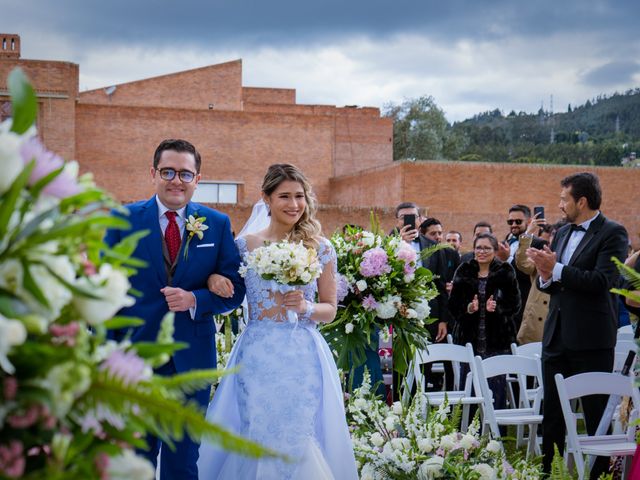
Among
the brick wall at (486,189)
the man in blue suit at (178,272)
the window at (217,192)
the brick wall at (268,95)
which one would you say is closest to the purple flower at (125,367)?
the man in blue suit at (178,272)

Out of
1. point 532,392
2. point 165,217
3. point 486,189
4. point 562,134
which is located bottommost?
point 532,392

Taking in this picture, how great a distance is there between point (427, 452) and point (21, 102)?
3904 mm

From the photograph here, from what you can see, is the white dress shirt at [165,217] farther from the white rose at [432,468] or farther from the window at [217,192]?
the window at [217,192]

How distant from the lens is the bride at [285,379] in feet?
16.7

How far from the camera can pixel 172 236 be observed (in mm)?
5012

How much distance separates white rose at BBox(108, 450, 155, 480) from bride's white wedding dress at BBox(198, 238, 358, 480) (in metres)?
3.53

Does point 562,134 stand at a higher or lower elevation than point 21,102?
higher

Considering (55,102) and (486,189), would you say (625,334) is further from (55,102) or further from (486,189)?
(55,102)

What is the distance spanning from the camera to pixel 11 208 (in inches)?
56.6

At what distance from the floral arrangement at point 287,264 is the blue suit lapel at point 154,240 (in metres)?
0.57

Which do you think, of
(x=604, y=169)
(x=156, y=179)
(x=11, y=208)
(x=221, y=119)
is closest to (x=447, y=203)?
(x=604, y=169)

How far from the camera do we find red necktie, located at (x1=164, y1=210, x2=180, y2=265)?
499 cm

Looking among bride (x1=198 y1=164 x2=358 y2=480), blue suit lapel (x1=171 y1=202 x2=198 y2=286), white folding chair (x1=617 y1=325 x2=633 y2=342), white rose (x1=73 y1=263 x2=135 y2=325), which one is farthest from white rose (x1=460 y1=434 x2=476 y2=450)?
white folding chair (x1=617 y1=325 x2=633 y2=342)

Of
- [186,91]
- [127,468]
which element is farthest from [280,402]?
[186,91]
